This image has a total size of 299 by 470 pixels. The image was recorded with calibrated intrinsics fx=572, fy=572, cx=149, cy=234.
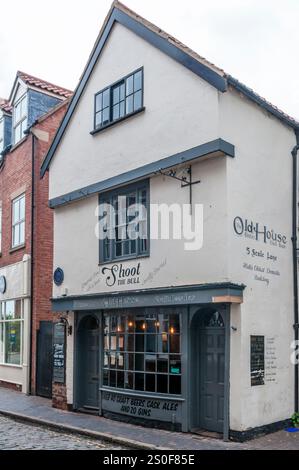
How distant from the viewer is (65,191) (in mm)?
15055

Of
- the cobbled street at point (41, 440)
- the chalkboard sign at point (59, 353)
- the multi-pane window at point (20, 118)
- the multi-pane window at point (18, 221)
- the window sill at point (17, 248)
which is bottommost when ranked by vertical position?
the cobbled street at point (41, 440)

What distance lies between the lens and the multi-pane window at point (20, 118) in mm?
19281

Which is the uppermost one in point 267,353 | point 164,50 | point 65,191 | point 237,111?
point 164,50

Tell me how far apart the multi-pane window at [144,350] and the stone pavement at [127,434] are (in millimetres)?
882

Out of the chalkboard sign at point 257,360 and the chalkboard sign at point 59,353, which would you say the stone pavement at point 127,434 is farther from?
the chalkboard sign at point 257,360

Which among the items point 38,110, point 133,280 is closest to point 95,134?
point 133,280

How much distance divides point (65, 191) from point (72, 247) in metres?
1.51

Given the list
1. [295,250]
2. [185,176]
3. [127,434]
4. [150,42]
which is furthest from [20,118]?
[127,434]

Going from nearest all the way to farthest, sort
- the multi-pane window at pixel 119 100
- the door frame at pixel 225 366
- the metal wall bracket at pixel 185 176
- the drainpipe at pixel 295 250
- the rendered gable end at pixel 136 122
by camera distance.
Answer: the door frame at pixel 225 366 < the rendered gable end at pixel 136 122 < the metal wall bracket at pixel 185 176 < the drainpipe at pixel 295 250 < the multi-pane window at pixel 119 100

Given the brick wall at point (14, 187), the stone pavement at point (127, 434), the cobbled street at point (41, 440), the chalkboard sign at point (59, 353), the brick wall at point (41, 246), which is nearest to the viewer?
the stone pavement at point (127, 434)

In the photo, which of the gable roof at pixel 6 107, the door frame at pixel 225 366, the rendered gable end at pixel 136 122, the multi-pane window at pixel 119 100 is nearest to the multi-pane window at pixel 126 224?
the rendered gable end at pixel 136 122

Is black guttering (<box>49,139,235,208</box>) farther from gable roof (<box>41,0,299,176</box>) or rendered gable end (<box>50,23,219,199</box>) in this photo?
gable roof (<box>41,0,299,176</box>)

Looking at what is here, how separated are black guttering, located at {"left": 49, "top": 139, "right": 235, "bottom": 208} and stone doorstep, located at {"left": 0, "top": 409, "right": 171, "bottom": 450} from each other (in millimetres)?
5368
